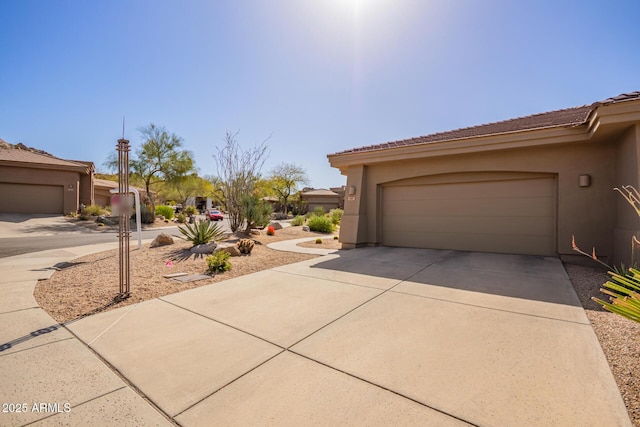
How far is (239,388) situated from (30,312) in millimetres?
3742

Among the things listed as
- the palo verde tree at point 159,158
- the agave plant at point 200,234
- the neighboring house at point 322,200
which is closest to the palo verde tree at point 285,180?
the neighboring house at point 322,200

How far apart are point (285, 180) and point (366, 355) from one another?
4178cm

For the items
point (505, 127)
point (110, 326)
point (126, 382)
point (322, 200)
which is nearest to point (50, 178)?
point (110, 326)

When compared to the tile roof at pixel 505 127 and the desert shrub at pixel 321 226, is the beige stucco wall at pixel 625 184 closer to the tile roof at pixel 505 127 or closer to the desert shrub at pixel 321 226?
the tile roof at pixel 505 127

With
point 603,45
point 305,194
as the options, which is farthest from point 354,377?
point 305,194

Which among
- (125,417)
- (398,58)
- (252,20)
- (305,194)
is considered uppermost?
(252,20)

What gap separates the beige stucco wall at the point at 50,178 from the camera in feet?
66.3

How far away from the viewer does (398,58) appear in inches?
402

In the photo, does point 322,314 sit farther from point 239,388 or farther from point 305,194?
point 305,194

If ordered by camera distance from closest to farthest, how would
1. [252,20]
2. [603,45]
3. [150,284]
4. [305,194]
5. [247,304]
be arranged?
[247,304]
[150,284]
[603,45]
[252,20]
[305,194]

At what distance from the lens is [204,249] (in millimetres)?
8477

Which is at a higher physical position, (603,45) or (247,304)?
(603,45)

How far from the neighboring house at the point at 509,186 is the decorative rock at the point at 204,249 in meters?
4.51

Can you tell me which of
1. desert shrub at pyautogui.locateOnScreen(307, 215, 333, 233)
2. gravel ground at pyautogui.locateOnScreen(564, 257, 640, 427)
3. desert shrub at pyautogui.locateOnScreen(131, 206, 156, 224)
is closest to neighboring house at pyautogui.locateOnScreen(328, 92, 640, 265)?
gravel ground at pyautogui.locateOnScreen(564, 257, 640, 427)
